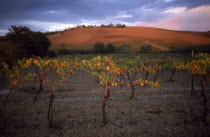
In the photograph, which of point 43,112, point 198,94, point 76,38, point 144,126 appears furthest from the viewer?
point 76,38

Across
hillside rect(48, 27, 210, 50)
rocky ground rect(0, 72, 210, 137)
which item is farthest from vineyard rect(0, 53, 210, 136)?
hillside rect(48, 27, 210, 50)

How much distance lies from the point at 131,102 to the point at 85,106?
268cm

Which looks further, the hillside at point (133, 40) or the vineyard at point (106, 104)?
the hillside at point (133, 40)

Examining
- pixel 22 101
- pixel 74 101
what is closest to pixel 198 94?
pixel 74 101

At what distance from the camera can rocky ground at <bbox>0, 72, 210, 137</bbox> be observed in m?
5.85

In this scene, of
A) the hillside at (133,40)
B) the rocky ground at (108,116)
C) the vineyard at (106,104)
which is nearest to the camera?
the rocky ground at (108,116)

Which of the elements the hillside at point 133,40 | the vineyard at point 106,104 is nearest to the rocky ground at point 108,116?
the vineyard at point 106,104

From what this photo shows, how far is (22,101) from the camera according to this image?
9.27 meters

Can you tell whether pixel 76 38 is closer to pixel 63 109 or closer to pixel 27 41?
pixel 27 41

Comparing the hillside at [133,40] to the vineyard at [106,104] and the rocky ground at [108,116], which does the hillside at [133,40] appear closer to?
the vineyard at [106,104]

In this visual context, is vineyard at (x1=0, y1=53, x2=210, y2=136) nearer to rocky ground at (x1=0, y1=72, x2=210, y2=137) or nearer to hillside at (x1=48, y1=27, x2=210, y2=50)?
rocky ground at (x1=0, y1=72, x2=210, y2=137)

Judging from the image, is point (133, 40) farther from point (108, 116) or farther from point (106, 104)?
point (108, 116)

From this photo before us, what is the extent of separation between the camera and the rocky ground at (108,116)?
5.85m

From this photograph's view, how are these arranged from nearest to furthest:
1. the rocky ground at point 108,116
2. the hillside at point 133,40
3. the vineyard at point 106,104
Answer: the rocky ground at point 108,116
the vineyard at point 106,104
the hillside at point 133,40
